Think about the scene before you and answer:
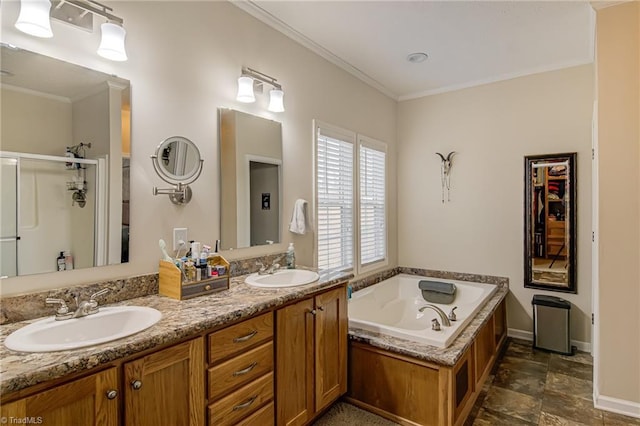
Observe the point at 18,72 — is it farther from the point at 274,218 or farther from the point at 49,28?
the point at 274,218

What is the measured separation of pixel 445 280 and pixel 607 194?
1.97m

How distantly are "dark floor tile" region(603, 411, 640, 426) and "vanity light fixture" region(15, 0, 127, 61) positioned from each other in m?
3.51

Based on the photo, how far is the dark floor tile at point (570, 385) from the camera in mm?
2517

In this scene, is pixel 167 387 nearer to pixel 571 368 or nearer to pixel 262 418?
pixel 262 418

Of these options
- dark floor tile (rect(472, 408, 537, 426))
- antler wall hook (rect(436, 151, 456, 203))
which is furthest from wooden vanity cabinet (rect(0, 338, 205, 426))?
antler wall hook (rect(436, 151, 456, 203))

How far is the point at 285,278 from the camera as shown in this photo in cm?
235

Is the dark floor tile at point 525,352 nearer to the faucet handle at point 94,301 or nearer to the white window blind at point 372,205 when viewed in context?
the white window blind at point 372,205

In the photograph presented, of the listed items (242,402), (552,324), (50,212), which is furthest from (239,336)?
(552,324)

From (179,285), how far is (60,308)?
460mm

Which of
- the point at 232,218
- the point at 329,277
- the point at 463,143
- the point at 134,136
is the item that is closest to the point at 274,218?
the point at 232,218

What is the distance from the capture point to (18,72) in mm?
1376

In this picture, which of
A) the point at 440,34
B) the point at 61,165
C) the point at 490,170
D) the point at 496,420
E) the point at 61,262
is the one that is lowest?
the point at 496,420

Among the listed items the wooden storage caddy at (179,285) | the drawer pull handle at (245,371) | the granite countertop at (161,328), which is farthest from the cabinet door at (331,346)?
the wooden storage caddy at (179,285)

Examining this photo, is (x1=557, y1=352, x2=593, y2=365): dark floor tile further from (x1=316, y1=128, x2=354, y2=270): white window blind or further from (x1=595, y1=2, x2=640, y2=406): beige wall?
(x1=316, y1=128, x2=354, y2=270): white window blind
